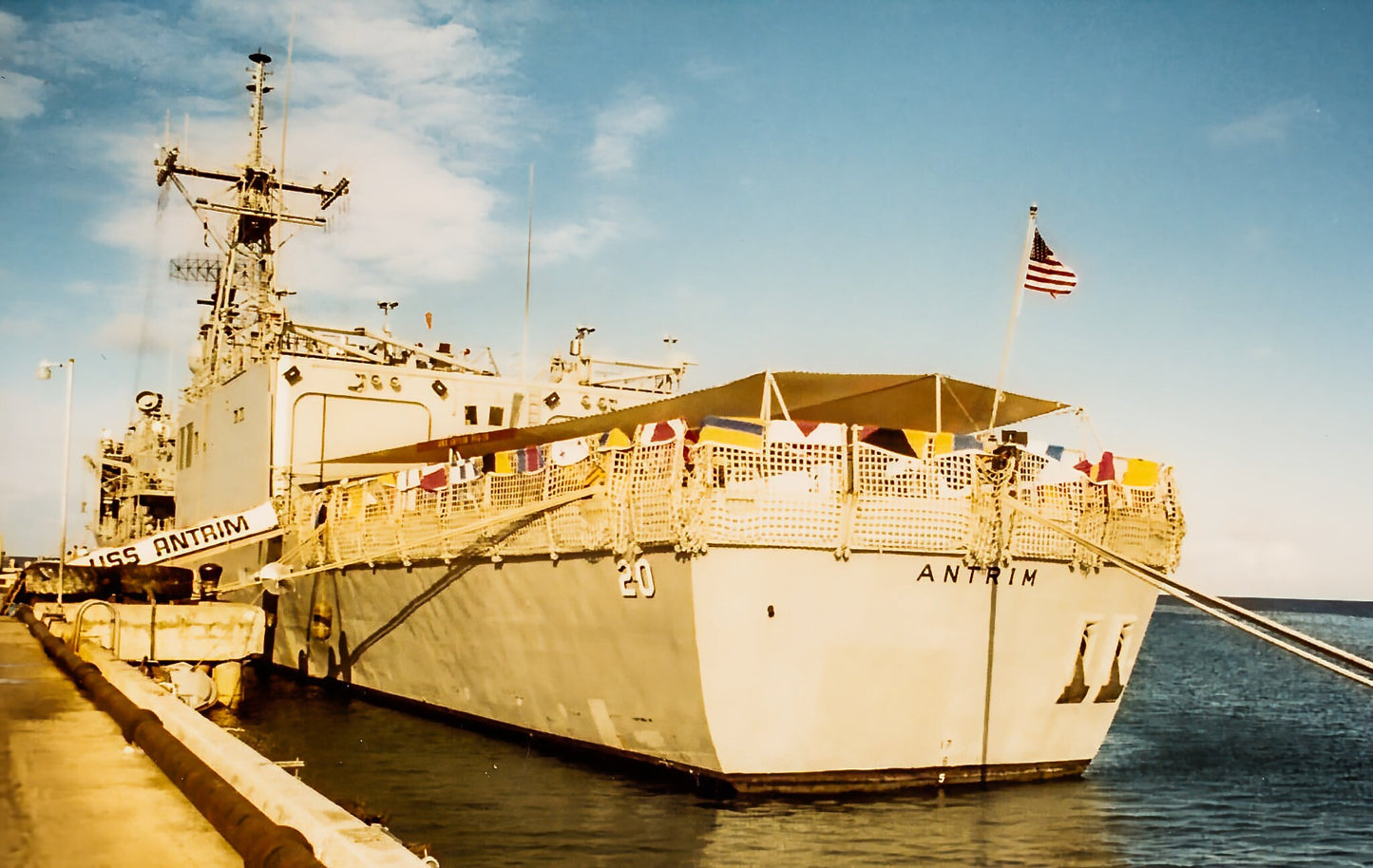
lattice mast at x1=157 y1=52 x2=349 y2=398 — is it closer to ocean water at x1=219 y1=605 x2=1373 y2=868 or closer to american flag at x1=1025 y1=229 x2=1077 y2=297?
ocean water at x1=219 y1=605 x2=1373 y2=868

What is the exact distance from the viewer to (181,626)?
19.1m

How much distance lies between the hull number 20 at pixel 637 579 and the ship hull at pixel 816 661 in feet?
0.07

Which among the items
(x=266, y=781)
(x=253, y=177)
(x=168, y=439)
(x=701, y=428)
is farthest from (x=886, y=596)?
(x=168, y=439)

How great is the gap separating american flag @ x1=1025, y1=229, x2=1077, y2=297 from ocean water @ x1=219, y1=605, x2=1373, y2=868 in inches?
226

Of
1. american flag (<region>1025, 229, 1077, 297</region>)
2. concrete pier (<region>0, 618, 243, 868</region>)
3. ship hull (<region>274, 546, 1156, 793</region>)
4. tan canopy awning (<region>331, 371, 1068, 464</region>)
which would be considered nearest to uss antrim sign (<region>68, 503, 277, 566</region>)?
tan canopy awning (<region>331, 371, 1068, 464</region>)

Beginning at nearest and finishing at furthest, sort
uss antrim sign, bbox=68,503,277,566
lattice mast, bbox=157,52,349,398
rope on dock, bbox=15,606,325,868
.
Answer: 1. rope on dock, bbox=15,606,325,868
2. uss antrim sign, bbox=68,503,277,566
3. lattice mast, bbox=157,52,349,398

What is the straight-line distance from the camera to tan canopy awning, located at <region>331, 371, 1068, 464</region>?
13414 mm

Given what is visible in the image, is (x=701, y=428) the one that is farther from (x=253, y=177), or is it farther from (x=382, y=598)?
(x=253, y=177)

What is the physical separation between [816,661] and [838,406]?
170 inches

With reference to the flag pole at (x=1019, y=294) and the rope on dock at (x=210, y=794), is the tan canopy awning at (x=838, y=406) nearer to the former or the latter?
the flag pole at (x=1019, y=294)

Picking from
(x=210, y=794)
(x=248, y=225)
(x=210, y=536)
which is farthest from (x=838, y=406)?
(x=248, y=225)

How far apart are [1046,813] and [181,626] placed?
1402 cm

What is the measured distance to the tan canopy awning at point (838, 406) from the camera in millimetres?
13414

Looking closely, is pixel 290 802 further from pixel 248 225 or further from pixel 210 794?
pixel 248 225
